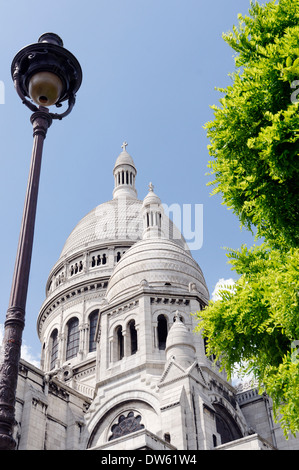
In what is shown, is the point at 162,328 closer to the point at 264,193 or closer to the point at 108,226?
the point at 264,193

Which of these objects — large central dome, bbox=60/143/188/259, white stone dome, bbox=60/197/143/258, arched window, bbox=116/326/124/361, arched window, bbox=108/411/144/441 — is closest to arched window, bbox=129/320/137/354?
arched window, bbox=116/326/124/361

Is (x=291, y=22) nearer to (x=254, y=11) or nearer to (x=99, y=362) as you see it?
(x=254, y=11)

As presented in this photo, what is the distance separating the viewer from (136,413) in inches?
1117

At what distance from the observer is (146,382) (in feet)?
94.3

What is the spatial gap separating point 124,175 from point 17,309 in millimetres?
58029

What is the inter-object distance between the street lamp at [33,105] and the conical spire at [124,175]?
175ft

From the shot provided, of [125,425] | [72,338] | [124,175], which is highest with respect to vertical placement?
[124,175]

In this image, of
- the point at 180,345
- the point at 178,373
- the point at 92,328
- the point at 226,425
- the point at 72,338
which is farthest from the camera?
the point at 72,338

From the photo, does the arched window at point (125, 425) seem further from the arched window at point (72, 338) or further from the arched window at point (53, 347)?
the arched window at point (53, 347)

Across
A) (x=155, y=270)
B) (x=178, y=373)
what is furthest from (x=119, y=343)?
(x=178, y=373)

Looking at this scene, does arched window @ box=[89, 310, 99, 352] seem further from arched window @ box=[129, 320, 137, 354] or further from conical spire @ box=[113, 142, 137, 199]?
conical spire @ box=[113, 142, 137, 199]

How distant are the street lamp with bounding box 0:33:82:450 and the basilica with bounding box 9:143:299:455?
51.7 feet

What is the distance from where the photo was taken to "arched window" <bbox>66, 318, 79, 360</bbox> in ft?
151

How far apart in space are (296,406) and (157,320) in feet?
74.8
